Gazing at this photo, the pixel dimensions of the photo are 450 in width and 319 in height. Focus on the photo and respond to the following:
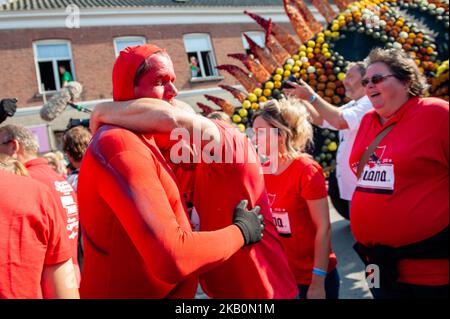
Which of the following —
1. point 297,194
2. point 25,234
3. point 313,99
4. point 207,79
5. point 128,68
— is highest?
point 207,79

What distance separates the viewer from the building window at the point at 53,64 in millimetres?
11367

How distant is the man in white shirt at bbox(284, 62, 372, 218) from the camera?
2693mm

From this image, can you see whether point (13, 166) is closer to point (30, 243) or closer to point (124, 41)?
point (30, 243)

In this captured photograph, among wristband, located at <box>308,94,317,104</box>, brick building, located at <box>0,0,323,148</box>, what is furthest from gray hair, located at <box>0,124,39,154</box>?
brick building, located at <box>0,0,323,148</box>

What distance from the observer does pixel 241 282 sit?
4.22 ft

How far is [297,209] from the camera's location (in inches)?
80.9

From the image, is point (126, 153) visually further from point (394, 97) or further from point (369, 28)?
point (369, 28)

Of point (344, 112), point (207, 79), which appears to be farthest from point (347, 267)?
point (207, 79)

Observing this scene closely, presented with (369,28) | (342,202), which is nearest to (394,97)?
(369,28)

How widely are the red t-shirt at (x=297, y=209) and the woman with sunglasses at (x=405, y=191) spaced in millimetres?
Result: 264

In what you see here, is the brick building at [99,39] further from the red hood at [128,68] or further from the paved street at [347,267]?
the red hood at [128,68]

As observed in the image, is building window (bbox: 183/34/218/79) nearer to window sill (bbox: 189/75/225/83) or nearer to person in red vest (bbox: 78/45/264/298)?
window sill (bbox: 189/75/225/83)

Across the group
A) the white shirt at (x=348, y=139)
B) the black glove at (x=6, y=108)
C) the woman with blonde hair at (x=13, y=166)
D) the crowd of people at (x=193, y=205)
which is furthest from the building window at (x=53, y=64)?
the crowd of people at (x=193, y=205)

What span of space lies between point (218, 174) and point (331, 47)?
3.20 m
